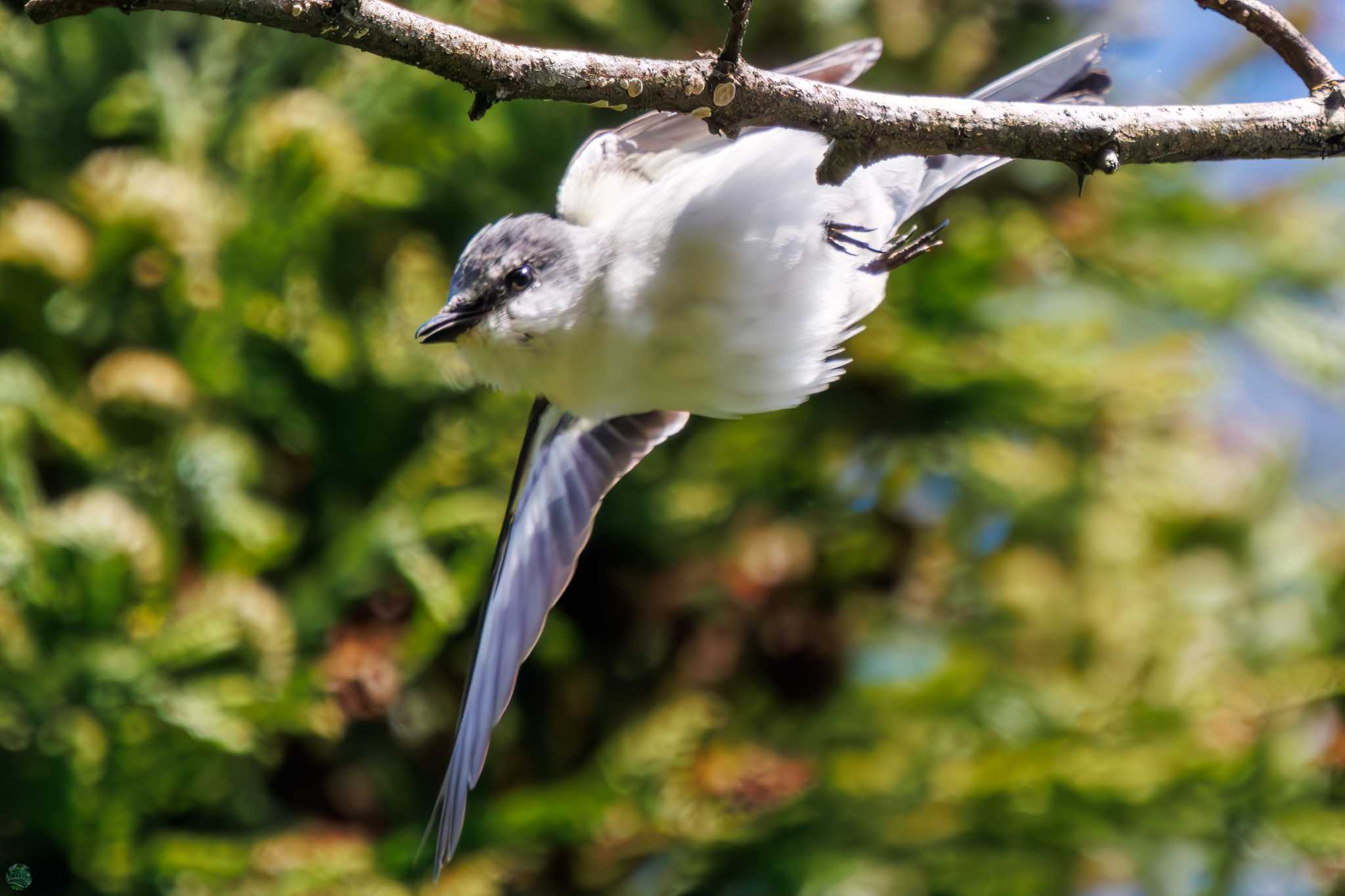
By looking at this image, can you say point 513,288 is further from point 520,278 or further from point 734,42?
point 734,42

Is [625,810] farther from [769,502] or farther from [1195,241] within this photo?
[1195,241]

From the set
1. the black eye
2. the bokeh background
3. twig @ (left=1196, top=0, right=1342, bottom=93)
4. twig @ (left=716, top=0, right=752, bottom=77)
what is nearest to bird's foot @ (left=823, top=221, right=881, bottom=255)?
the black eye

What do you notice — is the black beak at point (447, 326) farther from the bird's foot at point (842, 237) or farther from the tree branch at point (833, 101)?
the tree branch at point (833, 101)

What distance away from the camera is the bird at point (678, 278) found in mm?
1412

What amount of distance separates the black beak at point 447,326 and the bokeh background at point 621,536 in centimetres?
55

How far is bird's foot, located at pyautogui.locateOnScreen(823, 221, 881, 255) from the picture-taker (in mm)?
1492

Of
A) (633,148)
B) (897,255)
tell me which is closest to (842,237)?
(897,255)

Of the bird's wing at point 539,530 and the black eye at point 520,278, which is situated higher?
the black eye at point 520,278

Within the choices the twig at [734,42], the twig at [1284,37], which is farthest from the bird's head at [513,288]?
the twig at [1284,37]

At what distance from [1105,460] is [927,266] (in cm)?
52

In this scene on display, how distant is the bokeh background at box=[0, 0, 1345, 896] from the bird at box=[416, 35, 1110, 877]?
46 cm

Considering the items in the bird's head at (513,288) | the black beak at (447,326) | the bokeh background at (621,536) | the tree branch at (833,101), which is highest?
the tree branch at (833,101)

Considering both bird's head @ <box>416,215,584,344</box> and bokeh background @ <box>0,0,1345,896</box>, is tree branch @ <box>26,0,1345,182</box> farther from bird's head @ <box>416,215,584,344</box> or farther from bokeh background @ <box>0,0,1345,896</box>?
bokeh background @ <box>0,0,1345,896</box>

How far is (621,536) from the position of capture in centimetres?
226
